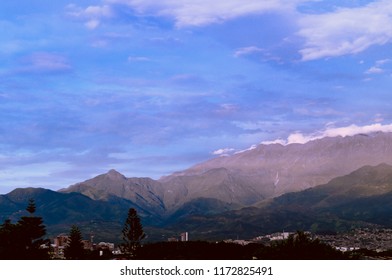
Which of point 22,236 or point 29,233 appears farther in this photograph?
point 29,233

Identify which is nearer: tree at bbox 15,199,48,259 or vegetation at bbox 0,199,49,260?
vegetation at bbox 0,199,49,260

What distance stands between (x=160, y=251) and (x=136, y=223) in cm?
8414

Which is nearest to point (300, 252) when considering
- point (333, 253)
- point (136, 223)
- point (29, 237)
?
point (333, 253)

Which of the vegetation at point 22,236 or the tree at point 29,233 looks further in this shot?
the tree at point 29,233

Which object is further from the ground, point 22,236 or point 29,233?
point 29,233
